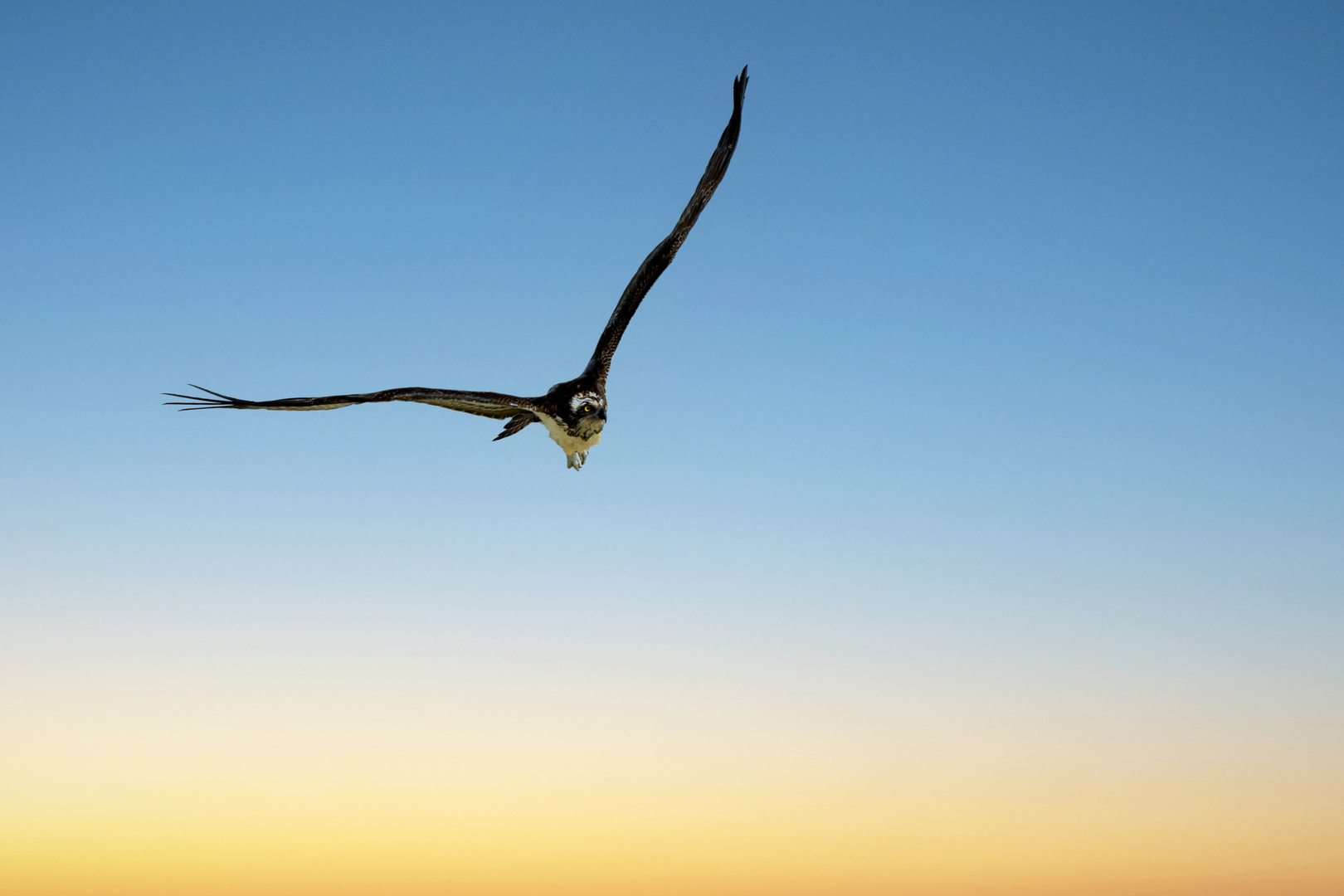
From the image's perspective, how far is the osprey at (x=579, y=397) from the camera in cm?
1922

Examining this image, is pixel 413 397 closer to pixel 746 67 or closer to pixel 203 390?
pixel 203 390

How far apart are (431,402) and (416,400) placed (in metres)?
0.38

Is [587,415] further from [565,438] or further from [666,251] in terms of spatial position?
[666,251]

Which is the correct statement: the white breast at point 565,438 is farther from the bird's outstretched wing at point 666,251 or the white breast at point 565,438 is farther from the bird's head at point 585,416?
the bird's outstretched wing at point 666,251

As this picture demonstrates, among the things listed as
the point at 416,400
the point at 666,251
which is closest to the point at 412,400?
the point at 416,400

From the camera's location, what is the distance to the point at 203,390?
19031 mm

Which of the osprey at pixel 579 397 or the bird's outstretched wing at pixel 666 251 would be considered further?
the bird's outstretched wing at pixel 666 251

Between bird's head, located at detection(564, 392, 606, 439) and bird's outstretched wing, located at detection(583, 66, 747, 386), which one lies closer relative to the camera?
bird's head, located at detection(564, 392, 606, 439)

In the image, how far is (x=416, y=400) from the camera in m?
20.1

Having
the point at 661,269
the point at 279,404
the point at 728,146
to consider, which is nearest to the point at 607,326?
the point at 661,269

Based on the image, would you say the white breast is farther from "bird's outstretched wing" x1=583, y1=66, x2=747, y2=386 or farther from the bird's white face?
"bird's outstretched wing" x1=583, y1=66, x2=747, y2=386

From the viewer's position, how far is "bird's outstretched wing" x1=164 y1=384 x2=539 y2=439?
62.3 ft

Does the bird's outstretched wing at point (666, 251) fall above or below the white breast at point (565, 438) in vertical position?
above

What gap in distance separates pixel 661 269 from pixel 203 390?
8834 millimetres
